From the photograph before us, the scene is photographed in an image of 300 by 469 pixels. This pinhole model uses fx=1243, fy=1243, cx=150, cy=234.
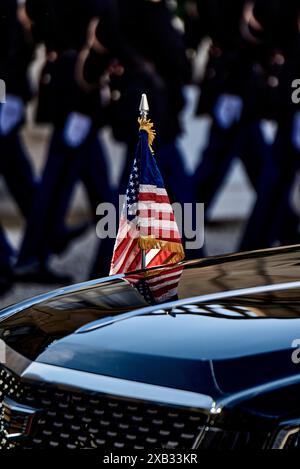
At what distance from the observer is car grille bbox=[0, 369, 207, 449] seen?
213 cm

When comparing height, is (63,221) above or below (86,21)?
below

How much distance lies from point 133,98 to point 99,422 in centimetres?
398

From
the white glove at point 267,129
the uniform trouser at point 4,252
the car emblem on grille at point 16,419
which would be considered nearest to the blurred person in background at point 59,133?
the uniform trouser at point 4,252

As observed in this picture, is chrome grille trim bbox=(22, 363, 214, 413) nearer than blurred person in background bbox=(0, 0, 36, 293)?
Yes

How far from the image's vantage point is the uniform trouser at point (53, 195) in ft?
20.8

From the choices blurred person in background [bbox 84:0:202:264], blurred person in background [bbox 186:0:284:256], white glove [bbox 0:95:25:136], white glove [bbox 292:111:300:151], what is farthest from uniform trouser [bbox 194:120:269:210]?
Result: white glove [bbox 0:95:25:136]

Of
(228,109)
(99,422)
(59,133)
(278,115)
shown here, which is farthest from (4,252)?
(99,422)

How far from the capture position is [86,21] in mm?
6047

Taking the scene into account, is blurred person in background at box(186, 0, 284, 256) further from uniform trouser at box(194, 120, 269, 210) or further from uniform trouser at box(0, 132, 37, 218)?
uniform trouser at box(0, 132, 37, 218)

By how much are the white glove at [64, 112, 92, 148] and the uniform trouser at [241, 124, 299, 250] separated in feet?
3.42

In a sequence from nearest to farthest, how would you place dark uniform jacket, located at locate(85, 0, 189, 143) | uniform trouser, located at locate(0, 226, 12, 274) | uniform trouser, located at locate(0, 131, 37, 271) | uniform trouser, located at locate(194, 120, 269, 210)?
1. dark uniform jacket, located at locate(85, 0, 189, 143)
2. uniform trouser, located at locate(0, 226, 12, 274)
3. uniform trouser, located at locate(0, 131, 37, 271)
4. uniform trouser, located at locate(194, 120, 269, 210)
